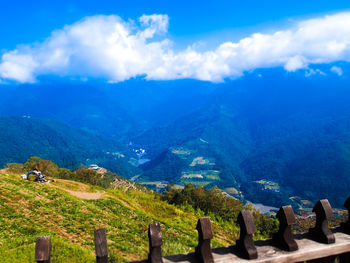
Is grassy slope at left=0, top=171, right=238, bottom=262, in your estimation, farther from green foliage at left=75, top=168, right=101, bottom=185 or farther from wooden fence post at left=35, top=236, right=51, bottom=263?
green foliage at left=75, top=168, right=101, bottom=185

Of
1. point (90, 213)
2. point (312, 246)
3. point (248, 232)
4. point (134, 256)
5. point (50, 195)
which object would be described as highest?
point (50, 195)

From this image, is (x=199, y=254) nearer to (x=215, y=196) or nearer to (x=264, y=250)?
(x=264, y=250)

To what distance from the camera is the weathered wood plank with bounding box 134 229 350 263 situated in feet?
8.34

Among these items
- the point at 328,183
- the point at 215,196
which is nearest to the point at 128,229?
the point at 215,196

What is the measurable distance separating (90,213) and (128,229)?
2310 millimetres

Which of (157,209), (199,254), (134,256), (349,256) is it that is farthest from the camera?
(157,209)

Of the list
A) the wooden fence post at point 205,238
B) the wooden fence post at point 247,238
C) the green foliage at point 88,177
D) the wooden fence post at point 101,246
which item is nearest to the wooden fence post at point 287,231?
the wooden fence post at point 247,238

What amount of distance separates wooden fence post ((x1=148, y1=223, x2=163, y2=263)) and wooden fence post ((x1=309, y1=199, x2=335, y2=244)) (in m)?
1.96

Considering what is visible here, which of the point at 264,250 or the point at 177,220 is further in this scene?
the point at 177,220

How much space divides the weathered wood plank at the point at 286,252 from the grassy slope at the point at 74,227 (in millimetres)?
5439

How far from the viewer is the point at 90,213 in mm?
12234

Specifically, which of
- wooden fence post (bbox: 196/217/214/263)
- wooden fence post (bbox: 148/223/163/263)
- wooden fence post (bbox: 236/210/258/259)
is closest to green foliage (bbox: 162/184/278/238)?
wooden fence post (bbox: 236/210/258/259)

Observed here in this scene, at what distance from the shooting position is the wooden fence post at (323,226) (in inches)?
114

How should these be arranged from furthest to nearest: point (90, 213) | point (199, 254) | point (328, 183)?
point (328, 183) → point (90, 213) → point (199, 254)
